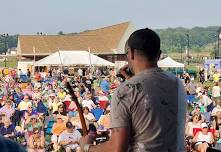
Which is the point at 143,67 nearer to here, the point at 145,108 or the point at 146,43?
the point at 146,43

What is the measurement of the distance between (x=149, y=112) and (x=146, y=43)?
1.11 ft

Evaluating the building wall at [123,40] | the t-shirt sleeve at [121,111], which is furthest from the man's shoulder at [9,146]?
the building wall at [123,40]

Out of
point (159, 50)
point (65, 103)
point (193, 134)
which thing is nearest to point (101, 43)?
point (65, 103)

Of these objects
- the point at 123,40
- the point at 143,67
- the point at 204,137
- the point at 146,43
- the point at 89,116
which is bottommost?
the point at 204,137

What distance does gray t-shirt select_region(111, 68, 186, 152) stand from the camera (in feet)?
8.10

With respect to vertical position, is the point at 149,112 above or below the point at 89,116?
above

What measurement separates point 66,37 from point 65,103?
5085 centimetres

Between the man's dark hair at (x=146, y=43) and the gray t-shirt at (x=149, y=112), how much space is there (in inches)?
3.3

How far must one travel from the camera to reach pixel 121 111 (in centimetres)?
246

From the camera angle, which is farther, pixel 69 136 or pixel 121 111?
pixel 69 136

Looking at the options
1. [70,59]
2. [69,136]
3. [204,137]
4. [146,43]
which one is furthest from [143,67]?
[70,59]

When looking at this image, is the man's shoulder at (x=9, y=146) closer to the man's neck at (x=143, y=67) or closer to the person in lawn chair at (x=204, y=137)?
the man's neck at (x=143, y=67)

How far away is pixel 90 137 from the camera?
2641mm

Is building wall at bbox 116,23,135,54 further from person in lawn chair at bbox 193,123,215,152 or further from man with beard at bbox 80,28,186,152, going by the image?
man with beard at bbox 80,28,186,152
